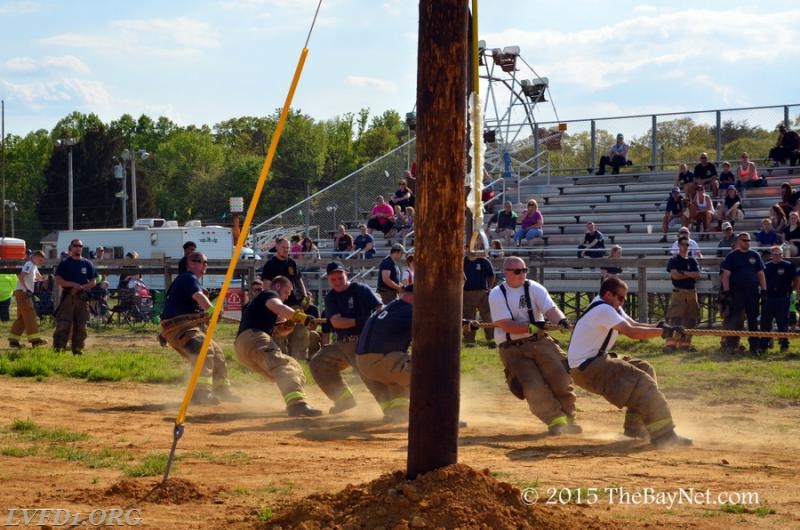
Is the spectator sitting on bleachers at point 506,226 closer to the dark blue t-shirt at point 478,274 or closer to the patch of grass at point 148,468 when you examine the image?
the dark blue t-shirt at point 478,274

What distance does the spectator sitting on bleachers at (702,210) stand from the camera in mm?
24516

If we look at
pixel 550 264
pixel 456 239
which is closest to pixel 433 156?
pixel 456 239

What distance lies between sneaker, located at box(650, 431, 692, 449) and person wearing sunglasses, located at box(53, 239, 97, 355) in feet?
38.8

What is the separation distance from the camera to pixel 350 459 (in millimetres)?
9164

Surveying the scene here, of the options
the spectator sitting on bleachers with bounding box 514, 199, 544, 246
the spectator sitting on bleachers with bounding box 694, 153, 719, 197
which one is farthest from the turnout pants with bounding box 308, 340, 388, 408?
the spectator sitting on bleachers with bounding box 694, 153, 719, 197

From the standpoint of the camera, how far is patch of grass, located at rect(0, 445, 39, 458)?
30.2 feet

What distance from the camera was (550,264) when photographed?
21.8 metres

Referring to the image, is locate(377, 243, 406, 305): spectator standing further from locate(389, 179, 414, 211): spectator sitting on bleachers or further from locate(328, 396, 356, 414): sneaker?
locate(389, 179, 414, 211): spectator sitting on bleachers

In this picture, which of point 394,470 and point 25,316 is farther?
point 25,316

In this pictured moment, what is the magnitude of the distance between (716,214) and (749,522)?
18.9m

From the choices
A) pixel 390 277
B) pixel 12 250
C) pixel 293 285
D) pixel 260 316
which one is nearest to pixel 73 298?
pixel 293 285

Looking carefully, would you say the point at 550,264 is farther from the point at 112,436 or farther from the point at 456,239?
the point at 456,239

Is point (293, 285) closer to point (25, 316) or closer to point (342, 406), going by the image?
point (342, 406)

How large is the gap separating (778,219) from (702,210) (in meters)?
2.54
